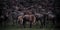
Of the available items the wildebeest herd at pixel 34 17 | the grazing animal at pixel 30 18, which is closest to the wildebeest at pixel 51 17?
the wildebeest herd at pixel 34 17

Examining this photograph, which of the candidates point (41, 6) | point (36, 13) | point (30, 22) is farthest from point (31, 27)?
point (41, 6)

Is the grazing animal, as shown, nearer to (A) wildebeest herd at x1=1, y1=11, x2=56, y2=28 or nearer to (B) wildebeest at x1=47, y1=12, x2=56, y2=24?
(A) wildebeest herd at x1=1, y1=11, x2=56, y2=28

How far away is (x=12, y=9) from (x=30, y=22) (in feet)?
1.15

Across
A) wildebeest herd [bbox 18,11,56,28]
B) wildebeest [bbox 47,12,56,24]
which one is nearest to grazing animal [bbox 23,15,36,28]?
wildebeest herd [bbox 18,11,56,28]

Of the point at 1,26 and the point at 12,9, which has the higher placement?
the point at 12,9

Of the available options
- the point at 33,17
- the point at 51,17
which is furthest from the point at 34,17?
the point at 51,17

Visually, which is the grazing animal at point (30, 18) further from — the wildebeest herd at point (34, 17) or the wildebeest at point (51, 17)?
the wildebeest at point (51, 17)

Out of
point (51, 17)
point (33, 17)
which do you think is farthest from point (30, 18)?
point (51, 17)

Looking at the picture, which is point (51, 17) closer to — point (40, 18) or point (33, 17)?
point (40, 18)

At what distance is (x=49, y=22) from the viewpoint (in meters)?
2.02

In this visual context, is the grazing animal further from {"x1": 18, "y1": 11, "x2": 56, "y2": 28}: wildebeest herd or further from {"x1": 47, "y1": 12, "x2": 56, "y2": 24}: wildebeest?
{"x1": 47, "y1": 12, "x2": 56, "y2": 24}: wildebeest

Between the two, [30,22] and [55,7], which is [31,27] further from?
[55,7]

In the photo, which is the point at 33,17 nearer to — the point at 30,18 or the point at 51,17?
the point at 30,18

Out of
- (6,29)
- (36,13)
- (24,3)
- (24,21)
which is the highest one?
(24,3)
